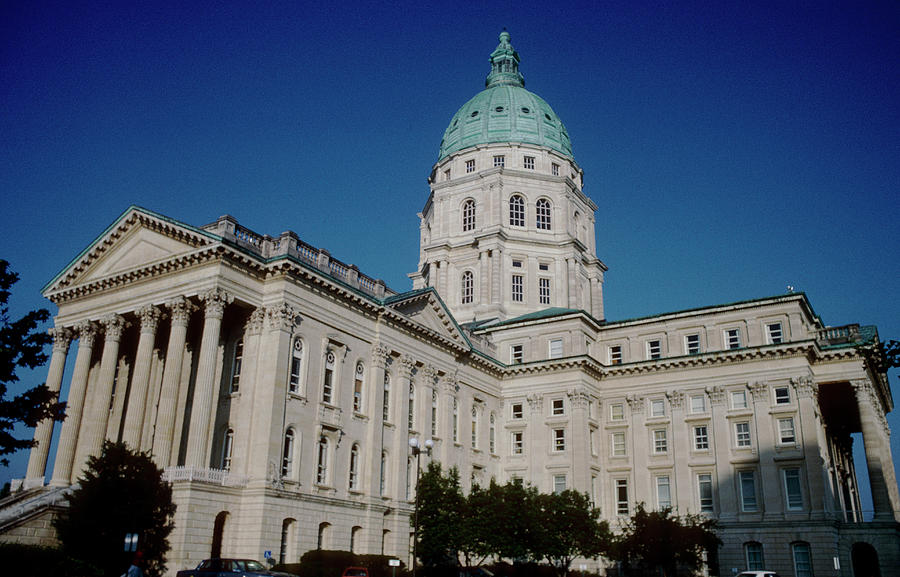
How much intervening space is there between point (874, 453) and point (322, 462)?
3713 centimetres

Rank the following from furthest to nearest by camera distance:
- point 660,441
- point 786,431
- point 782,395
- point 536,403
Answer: point 536,403
point 660,441
point 782,395
point 786,431

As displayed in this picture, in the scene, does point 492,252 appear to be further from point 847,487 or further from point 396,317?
point 847,487

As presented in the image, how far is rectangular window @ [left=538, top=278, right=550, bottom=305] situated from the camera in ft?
239

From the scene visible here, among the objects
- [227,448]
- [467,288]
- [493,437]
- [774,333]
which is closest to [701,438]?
[774,333]

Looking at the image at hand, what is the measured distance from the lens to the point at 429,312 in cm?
5219

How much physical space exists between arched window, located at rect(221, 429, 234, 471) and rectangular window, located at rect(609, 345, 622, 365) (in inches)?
1241

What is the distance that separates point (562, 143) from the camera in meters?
82.1

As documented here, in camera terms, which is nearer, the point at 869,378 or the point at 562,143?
the point at 869,378

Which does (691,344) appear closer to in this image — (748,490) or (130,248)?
(748,490)

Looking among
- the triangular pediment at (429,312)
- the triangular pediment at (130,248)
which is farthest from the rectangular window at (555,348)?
the triangular pediment at (130,248)

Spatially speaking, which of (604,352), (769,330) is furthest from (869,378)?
(604,352)

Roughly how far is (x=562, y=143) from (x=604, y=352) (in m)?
29.3

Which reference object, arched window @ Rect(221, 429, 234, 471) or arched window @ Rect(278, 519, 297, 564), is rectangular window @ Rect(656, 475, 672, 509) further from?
arched window @ Rect(221, 429, 234, 471)

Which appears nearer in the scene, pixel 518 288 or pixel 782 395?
pixel 782 395
